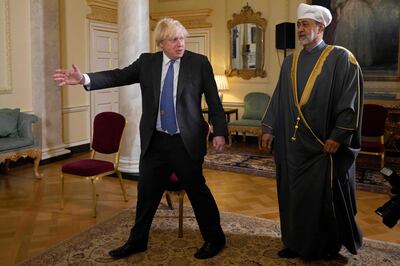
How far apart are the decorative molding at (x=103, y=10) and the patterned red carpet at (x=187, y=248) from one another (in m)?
4.42

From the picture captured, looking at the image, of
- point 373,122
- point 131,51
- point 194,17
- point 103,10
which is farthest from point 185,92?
point 194,17

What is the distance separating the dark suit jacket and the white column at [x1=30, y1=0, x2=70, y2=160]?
3.71 metres

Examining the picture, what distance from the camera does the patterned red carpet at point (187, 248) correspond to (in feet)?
9.73

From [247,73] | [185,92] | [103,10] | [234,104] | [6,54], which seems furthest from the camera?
[234,104]

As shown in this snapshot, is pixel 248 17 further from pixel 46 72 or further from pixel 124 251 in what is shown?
pixel 124 251

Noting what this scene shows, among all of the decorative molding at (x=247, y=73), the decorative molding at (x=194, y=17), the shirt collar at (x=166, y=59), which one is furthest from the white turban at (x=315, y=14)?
the decorative molding at (x=194, y=17)

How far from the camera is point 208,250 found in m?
3.02

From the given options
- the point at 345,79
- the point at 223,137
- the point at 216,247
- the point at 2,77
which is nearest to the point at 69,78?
the point at 223,137

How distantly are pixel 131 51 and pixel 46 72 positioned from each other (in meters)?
1.78

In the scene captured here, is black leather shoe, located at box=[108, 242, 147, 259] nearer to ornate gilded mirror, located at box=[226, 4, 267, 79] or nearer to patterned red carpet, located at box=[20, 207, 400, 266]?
patterned red carpet, located at box=[20, 207, 400, 266]

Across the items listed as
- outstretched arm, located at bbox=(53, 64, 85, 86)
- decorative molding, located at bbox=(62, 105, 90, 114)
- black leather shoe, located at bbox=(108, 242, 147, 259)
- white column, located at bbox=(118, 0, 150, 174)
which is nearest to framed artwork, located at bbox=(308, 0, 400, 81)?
white column, located at bbox=(118, 0, 150, 174)

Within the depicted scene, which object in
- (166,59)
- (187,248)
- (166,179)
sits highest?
(166,59)

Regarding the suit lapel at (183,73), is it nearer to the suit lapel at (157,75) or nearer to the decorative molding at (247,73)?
the suit lapel at (157,75)

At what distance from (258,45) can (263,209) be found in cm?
430
